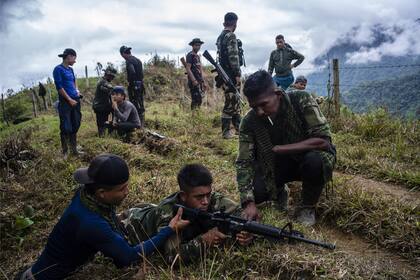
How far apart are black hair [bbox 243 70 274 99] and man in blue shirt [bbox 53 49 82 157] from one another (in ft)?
13.9

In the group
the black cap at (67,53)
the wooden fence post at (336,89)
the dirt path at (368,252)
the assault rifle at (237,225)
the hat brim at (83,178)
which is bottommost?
the dirt path at (368,252)

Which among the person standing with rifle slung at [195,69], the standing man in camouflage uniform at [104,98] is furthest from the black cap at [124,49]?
the person standing with rifle slung at [195,69]

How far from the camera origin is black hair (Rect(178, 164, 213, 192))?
2.91 m

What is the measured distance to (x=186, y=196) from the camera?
9.79 feet

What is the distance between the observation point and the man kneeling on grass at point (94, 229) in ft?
8.54

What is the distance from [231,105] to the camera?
24.1 ft

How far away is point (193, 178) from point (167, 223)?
0.41 metres

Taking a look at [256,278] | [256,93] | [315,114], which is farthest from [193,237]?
[315,114]

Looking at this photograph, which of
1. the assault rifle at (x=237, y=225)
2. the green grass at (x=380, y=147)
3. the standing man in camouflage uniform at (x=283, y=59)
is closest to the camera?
the assault rifle at (x=237, y=225)

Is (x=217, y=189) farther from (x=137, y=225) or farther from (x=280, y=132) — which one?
(x=137, y=225)

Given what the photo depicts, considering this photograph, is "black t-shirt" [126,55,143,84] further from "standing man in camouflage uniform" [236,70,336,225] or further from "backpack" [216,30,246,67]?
"standing man in camouflage uniform" [236,70,336,225]

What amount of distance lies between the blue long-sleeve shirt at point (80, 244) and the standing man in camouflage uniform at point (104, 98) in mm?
5521

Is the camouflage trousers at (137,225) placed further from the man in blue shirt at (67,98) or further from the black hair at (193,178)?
the man in blue shirt at (67,98)

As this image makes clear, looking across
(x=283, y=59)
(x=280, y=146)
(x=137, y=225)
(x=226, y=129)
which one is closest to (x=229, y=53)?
(x=226, y=129)
